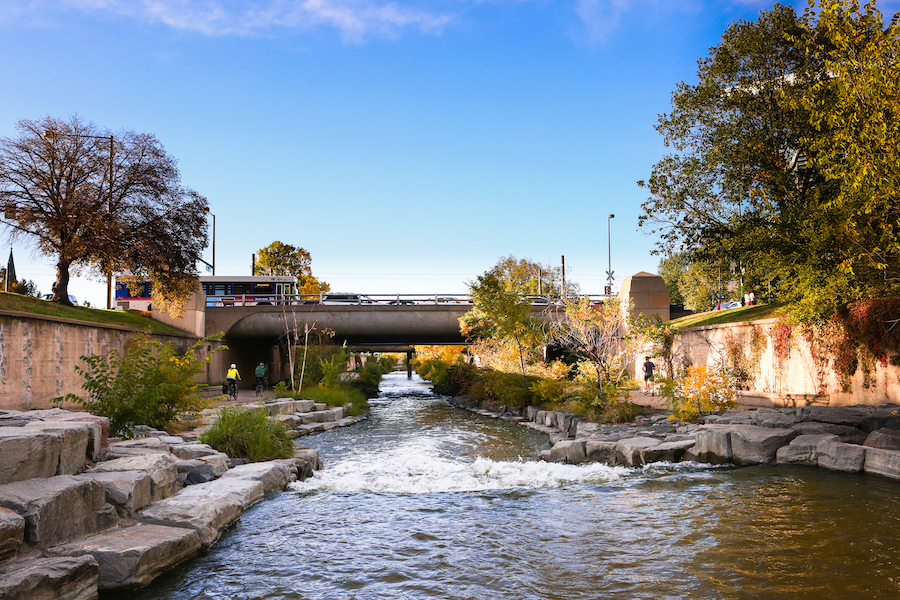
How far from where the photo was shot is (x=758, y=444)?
12.9 metres

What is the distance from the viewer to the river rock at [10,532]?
584 centimetres

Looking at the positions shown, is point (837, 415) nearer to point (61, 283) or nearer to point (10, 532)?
point (10, 532)

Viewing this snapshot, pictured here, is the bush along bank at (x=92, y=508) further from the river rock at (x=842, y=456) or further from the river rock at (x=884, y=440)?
the river rock at (x=884, y=440)

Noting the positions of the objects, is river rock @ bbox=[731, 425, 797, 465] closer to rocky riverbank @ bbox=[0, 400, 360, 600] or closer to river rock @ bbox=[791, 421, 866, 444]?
river rock @ bbox=[791, 421, 866, 444]

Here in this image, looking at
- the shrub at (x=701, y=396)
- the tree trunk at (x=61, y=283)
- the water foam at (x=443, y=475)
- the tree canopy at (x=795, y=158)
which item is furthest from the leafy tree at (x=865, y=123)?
the tree trunk at (x=61, y=283)

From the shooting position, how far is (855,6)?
13438mm

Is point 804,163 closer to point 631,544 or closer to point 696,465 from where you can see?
point 696,465

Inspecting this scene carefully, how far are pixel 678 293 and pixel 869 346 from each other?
61.0m

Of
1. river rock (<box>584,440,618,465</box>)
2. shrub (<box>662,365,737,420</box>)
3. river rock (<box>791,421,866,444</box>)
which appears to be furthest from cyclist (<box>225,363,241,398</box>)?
river rock (<box>791,421,866,444</box>)

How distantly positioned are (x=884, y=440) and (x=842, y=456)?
79 cm

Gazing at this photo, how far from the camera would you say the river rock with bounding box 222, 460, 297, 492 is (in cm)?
1071

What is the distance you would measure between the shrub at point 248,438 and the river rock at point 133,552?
17.8 ft

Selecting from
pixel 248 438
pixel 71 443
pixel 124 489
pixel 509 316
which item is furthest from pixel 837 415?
pixel 509 316

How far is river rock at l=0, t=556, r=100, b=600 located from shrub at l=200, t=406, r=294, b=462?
6.66 meters
